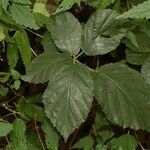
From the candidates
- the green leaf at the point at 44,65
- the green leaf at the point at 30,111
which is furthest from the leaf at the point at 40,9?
the green leaf at the point at 30,111

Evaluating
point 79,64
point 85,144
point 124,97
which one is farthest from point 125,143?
point 79,64

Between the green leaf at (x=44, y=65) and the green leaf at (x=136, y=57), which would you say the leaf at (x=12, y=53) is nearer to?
the green leaf at (x=44, y=65)

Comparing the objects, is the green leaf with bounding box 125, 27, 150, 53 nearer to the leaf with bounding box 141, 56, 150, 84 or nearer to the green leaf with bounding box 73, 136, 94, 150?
the leaf with bounding box 141, 56, 150, 84

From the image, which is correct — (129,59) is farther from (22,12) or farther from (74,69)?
(22,12)

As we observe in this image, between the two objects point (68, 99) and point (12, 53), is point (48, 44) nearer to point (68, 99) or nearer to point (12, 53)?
point (12, 53)

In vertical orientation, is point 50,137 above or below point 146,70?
below

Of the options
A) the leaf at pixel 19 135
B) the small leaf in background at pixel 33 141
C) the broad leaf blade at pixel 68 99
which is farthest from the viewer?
the small leaf in background at pixel 33 141
